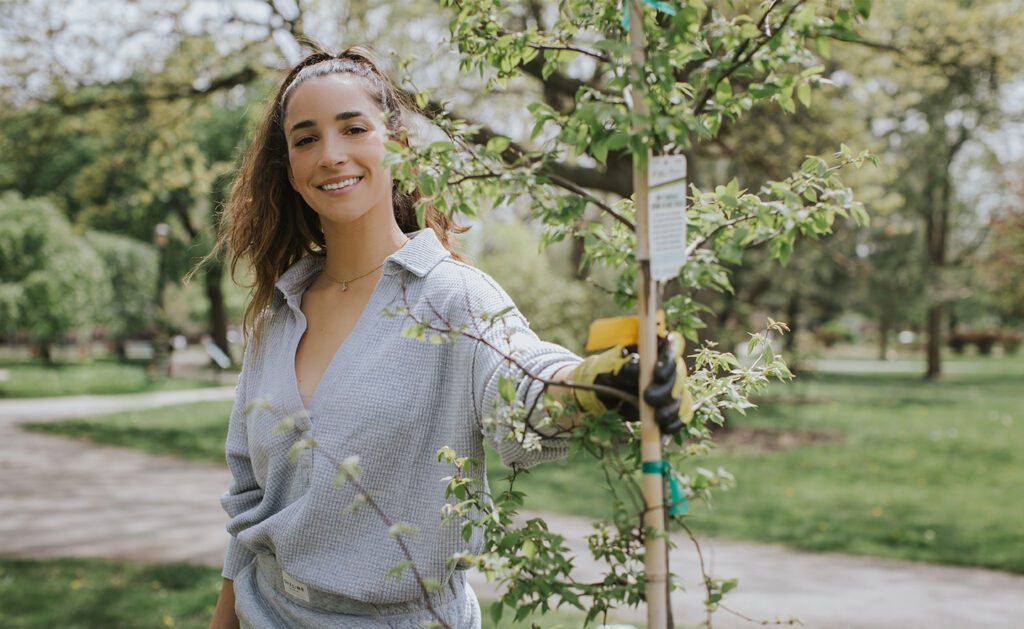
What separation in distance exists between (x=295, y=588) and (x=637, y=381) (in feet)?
3.41

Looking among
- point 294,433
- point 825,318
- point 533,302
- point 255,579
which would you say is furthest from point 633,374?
point 825,318

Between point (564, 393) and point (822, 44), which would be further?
point (564, 393)

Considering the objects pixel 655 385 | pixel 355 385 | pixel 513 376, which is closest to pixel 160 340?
pixel 355 385

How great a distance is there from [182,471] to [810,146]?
8.41 m

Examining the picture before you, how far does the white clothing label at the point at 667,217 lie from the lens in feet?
4.20

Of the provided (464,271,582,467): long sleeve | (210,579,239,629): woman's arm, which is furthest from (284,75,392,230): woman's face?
(210,579,239,629): woman's arm

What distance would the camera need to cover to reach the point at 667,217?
1287 millimetres

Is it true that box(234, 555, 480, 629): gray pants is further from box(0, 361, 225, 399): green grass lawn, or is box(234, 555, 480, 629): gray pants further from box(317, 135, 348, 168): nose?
box(0, 361, 225, 399): green grass lawn

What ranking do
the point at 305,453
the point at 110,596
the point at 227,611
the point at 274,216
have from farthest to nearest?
1. the point at 110,596
2. the point at 274,216
3. the point at 227,611
4. the point at 305,453

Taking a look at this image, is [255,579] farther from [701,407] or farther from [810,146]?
[810,146]

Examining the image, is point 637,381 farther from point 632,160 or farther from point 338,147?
point 338,147

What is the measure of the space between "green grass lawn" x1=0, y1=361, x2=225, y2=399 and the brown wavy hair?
64.6 feet

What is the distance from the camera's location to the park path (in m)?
5.32

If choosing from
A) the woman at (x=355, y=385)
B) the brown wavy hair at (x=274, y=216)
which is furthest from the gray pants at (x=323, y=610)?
the brown wavy hair at (x=274, y=216)
